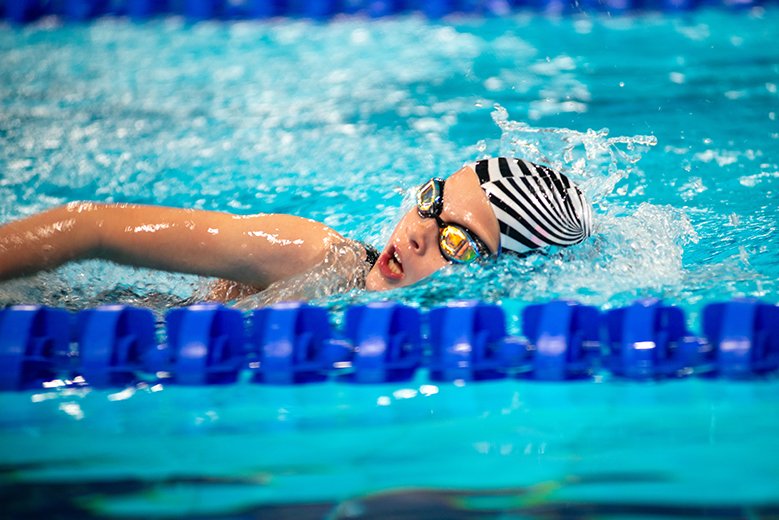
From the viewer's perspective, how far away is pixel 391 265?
2.39 m

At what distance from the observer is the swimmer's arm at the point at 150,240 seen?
88.8 inches

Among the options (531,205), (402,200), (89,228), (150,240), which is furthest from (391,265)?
(402,200)

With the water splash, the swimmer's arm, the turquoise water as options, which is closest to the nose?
the turquoise water

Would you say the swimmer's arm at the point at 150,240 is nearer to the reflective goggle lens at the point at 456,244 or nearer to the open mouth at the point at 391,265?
the open mouth at the point at 391,265

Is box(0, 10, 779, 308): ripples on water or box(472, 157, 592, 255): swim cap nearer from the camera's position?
box(472, 157, 592, 255): swim cap

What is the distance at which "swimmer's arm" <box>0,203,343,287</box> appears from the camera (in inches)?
88.8

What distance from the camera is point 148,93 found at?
484 centimetres

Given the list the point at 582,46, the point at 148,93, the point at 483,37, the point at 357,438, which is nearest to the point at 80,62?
the point at 148,93

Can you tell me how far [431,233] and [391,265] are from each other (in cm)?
14

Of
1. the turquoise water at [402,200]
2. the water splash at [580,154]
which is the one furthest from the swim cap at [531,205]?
the water splash at [580,154]

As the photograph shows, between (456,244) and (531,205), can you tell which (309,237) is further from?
(531,205)

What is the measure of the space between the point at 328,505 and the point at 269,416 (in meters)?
0.41

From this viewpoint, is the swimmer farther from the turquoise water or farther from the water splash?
the water splash

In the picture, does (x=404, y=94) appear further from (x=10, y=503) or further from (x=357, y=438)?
(x=10, y=503)
